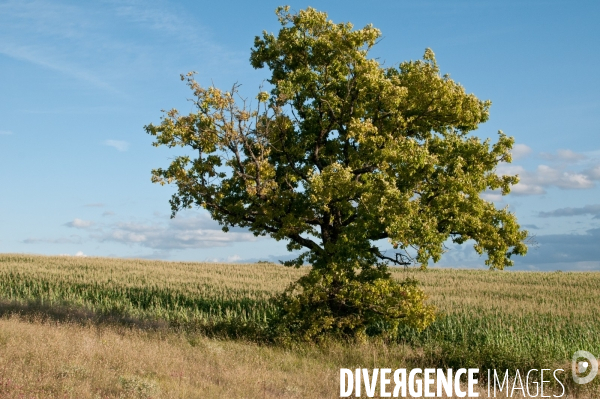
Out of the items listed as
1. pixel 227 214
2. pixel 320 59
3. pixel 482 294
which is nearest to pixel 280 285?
pixel 482 294

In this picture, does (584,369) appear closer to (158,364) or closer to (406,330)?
(406,330)

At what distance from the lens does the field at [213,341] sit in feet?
40.8

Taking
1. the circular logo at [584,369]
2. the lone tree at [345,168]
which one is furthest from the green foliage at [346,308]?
the circular logo at [584,369]

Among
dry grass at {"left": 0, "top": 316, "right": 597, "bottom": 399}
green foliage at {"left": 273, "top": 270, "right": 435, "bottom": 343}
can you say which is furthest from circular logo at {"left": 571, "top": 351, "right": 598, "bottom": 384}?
green foliage at {"left": 273, "top": 270, "right": 435, "bottom": 343}

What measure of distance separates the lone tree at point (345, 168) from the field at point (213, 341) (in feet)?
6.97

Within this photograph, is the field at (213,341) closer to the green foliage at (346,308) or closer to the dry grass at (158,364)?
the dry grass at (158,364)

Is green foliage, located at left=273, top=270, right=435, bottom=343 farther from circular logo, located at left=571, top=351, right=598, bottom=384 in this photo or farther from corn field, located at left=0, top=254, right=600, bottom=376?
circular logo, located at left=571, top=351, right=598, bottom=384

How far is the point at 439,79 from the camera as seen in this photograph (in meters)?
19.2

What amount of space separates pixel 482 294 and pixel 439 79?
22.2m

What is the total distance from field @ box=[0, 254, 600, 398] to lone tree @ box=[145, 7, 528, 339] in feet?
6.97

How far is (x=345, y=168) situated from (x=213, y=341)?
7.47 m

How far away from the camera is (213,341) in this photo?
1841cm

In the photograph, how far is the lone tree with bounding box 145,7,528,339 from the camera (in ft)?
59.5

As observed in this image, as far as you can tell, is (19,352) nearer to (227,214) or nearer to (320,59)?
(227,214)
